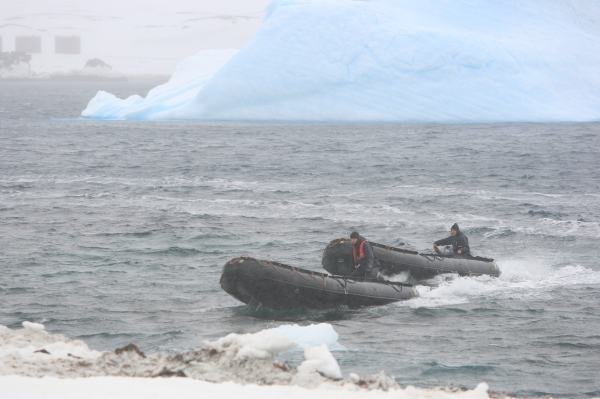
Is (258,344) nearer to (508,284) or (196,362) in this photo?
(196,362)

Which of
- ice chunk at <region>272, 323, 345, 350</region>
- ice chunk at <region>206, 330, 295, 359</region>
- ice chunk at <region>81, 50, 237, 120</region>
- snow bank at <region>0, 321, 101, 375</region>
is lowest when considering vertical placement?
ice chunk at <region>272, 323, 345, 350</region>

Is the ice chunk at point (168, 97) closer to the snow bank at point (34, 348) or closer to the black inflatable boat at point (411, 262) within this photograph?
the black inflatable boat at point (411, 262)

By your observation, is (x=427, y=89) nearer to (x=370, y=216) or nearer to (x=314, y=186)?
(x=314, y=186)

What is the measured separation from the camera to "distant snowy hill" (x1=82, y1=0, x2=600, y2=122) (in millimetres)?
52562

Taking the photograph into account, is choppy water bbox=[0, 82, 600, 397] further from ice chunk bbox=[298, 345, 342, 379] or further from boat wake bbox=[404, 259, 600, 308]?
ice chunk bbox=[298, 345, 342, 379]

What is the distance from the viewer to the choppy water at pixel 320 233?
688 inches

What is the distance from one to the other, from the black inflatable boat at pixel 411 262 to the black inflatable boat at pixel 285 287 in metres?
1.80

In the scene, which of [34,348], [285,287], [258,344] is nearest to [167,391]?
[258,344]

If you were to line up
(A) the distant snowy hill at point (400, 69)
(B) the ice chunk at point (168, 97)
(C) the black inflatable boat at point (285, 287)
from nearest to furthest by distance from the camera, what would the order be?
(C) the black inflatable boat at point (285, 287), (A) the distant snowy hill at point (400, 69), (B) the ice chunk at point (168, 97)

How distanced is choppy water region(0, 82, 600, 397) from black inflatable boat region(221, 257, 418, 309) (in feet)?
0.89

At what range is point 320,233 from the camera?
2742cm

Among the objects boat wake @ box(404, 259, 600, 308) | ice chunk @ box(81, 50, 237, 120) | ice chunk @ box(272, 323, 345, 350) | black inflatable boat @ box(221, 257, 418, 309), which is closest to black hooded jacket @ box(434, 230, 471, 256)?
boat wake @ box(404, 259, 600, 308)

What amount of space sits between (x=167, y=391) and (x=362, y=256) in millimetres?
9950

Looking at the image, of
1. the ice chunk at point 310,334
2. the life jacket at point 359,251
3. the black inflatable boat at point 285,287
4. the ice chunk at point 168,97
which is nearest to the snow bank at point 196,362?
the ice chunk at point 310,334
